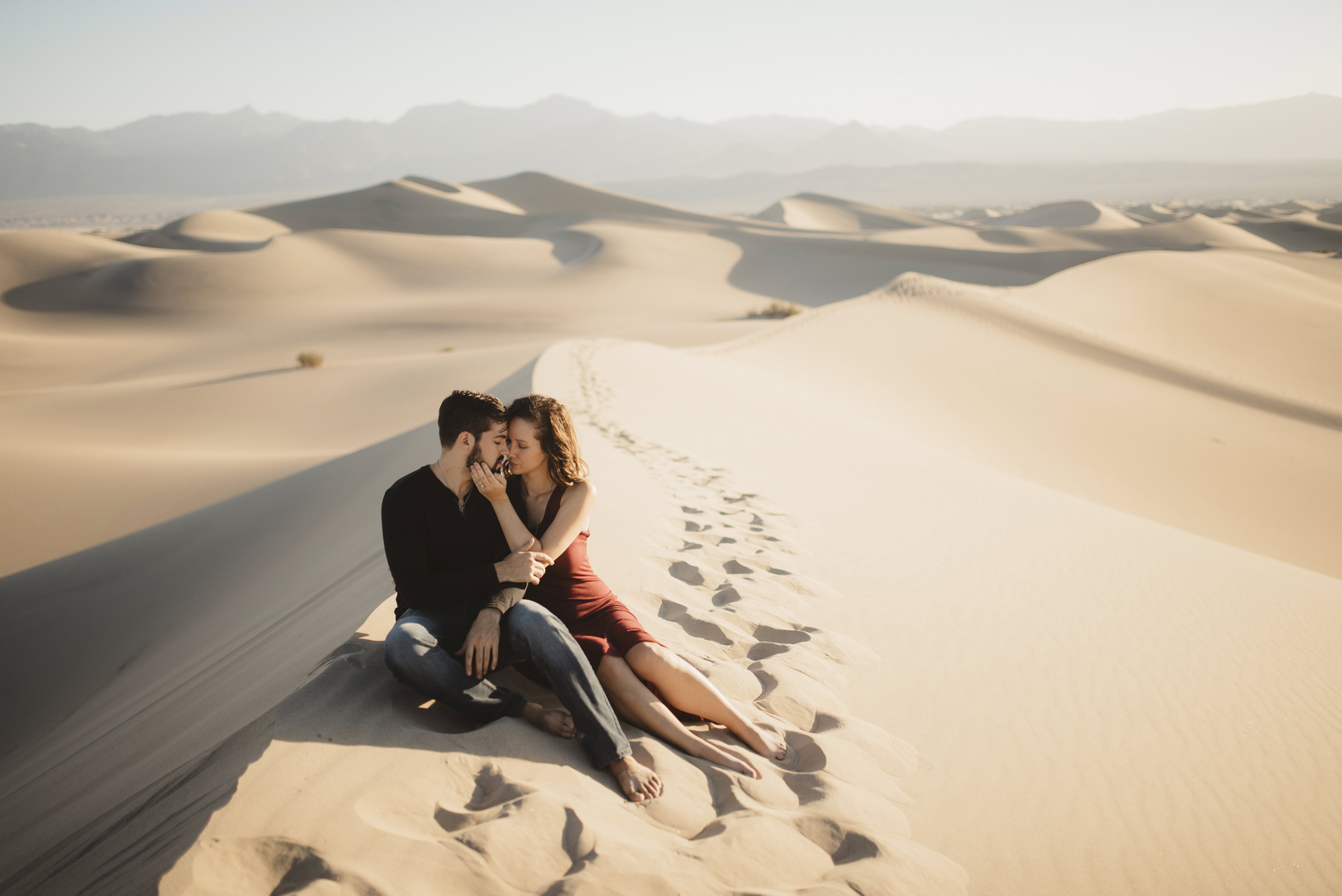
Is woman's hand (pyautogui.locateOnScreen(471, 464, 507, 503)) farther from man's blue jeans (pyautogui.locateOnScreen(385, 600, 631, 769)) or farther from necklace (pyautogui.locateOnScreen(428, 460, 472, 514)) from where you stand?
man's blue jeans (pyautogui.locateOnScreen(385, 600, 631, 769))

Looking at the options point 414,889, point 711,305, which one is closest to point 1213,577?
point 414,889

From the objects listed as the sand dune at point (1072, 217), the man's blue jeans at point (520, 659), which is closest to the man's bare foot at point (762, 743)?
the man's blue jeans at point (520, 659)

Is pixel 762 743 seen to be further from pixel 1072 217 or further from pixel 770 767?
pixel 1072 217

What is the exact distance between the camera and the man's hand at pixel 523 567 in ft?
8.18

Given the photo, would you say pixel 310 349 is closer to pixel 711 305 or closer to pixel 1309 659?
pixel 711 305

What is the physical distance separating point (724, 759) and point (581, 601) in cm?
73

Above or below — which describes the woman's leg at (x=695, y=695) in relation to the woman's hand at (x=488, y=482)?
below

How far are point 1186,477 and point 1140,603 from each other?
652cm

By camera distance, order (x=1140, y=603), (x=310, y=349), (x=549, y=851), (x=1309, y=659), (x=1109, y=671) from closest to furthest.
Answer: (x=549, y=851), (x=1109, y=671), (x=1309, y=659), (x=1140, y=603), (x=310, y=349)

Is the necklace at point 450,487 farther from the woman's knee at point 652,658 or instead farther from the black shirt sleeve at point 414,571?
the woman's knee at point 652,658

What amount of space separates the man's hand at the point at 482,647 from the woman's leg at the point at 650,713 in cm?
35

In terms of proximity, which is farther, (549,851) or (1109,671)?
(1109,671)

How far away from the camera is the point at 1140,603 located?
407 cm

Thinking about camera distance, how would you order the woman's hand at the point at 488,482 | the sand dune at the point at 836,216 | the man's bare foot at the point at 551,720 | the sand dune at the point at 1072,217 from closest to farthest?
the man's bare foot at the point at 551,720 < the woman's hand at the point at 488,482 < the sand dune at the point at 1072,217 < the sand dune at the point at 836,216
